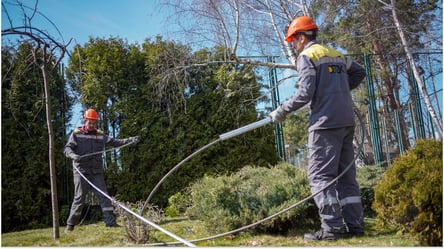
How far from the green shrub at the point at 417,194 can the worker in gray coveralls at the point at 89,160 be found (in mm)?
3113

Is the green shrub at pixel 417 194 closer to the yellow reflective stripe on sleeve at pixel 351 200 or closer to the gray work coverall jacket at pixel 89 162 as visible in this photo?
the yellow reflective stripe on sleeve at pixel 351 200

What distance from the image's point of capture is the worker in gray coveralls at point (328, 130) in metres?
3.25

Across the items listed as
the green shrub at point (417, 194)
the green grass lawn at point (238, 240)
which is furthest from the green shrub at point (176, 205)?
the green shrub at point (417, 194)

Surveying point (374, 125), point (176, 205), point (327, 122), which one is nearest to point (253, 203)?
point (327, 122)

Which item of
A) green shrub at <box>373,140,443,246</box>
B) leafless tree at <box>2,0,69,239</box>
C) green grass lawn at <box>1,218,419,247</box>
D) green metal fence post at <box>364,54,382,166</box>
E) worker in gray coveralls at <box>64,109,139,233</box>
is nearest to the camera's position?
green shrub at <box>373,140,443,246</box>

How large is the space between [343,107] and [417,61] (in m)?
5.66

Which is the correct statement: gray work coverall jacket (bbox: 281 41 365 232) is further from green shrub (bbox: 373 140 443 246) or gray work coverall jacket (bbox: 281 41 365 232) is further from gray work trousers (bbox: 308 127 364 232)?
green shrub (bbox: 373 140 443 246)

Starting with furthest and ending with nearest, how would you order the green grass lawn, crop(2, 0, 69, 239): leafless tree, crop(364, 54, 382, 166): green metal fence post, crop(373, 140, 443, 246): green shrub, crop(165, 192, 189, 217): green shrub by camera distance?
crop(364, 54, 382, 166): green metal fence post
crop(165, 192, 189, 217): green shrub
crop(2, 0, 69, 239): leafless tree
the green grass lawn
crop(373, 140, 443, 246): green shrub

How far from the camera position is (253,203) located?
4.05 m

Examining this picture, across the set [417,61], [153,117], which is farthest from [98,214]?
[417,61]

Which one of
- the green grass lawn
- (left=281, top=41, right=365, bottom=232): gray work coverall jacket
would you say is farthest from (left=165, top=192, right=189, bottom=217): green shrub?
(left=281, top=41, right=365, bottom=232): gray work coverall jacket

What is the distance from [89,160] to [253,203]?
7.93 ft

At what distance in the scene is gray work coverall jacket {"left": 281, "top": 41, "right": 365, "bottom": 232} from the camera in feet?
10.7

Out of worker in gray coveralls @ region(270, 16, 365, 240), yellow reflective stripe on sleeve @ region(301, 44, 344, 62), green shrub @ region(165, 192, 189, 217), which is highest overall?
yellow reflective stripe on sleeve @ region(301, 44, 344, 62)
